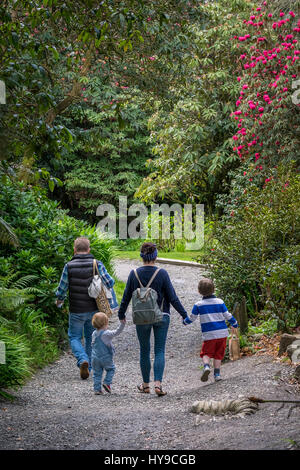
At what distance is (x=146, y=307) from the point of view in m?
6.11

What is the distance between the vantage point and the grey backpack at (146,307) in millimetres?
6102

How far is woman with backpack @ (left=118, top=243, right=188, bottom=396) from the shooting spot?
6117 mm

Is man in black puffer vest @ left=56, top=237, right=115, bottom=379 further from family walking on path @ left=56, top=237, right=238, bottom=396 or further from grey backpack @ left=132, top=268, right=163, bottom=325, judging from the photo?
grey backpack @ left=132, top=268, right=163, bottom=325

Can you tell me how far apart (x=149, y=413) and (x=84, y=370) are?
1.87m

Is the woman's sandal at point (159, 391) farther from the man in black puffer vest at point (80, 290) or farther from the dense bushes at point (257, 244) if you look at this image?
the dense bushes at point (257, 244)

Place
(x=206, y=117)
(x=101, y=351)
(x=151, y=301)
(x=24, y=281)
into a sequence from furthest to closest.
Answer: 1. (x=206, y=117)
2. (x=24, y=281)
3. (x=101, y=351)
4. (x=151, y=301)

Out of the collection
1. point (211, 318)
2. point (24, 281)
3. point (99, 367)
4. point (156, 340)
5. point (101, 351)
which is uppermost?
point (24, 281)

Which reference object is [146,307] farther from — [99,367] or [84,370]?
[84,370]

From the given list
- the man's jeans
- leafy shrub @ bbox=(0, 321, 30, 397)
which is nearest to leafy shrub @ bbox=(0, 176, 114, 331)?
the man's jeans

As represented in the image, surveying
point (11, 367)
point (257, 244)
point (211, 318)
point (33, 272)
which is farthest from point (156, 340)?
point (33, 272)

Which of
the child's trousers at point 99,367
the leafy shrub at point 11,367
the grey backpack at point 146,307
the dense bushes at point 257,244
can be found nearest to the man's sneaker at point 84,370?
the child's trousers at point 99,367

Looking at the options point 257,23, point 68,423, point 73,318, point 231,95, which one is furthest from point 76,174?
point 68,423

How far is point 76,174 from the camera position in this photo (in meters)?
25.2

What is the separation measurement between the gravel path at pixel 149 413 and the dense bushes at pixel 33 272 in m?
0.52
